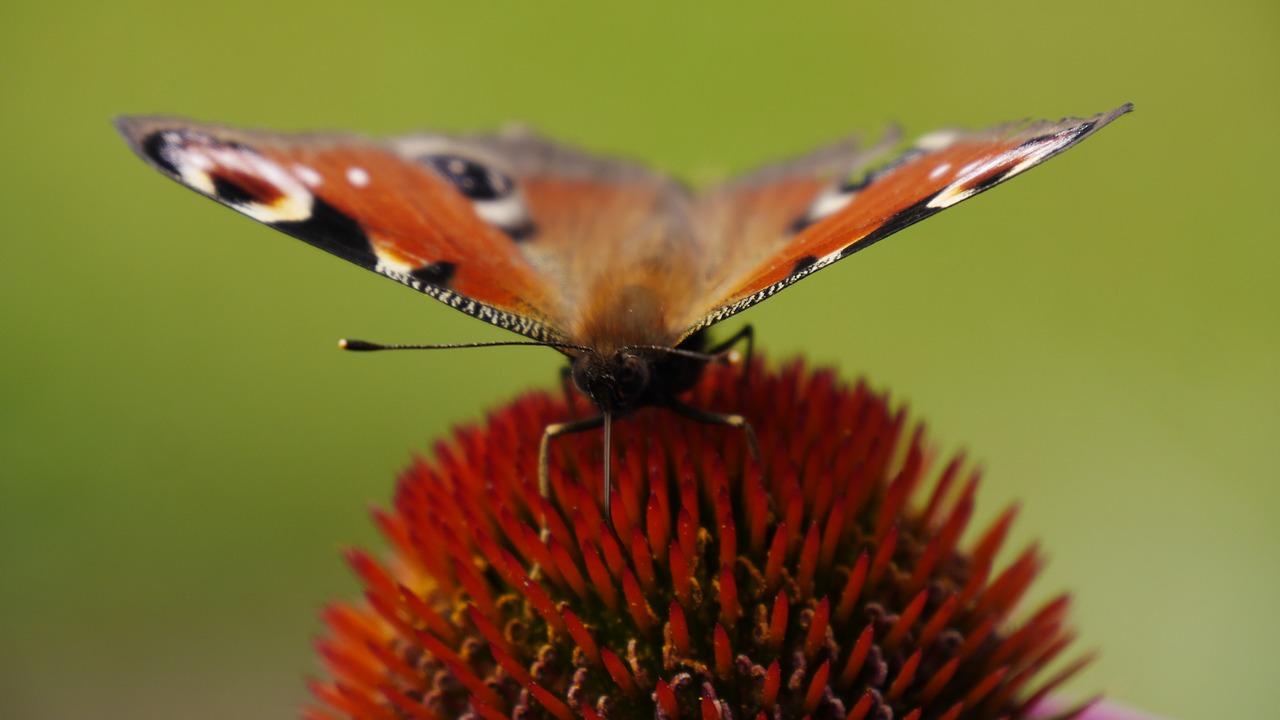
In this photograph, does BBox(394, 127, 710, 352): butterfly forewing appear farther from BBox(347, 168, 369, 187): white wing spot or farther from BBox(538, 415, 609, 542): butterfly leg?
BBox(347, 168, 369, 187): white wing spot

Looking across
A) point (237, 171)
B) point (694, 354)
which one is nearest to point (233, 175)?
point (237, 171)

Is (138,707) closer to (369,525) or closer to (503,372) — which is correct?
(369,525)

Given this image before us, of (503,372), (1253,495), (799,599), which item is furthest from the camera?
(503,372)

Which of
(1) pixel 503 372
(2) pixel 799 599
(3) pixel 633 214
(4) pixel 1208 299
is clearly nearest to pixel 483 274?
(3) pixel 633 214

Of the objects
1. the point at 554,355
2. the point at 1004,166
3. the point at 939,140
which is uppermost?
the point at 554,355

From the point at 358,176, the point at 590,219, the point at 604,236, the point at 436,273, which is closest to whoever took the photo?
the point at 436,273

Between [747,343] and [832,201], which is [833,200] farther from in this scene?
[747,343]

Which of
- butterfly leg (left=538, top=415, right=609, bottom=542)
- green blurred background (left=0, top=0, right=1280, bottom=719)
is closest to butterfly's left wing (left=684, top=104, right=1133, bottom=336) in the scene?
butterfly leg (left=538, top=415, right=609, bottom=542)
